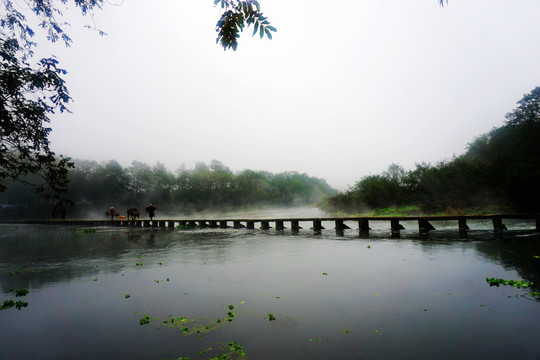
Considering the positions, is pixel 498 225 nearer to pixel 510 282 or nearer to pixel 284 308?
pixel 510 282

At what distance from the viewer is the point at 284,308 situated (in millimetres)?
6219

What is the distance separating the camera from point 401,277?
8094mm

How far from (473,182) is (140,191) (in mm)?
77114

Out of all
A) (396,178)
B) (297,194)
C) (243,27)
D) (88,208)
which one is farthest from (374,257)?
(297,194)

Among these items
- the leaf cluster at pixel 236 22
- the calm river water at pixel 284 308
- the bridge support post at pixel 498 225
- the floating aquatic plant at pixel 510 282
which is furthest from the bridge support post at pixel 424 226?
the leaf cluster at pixel 236 22

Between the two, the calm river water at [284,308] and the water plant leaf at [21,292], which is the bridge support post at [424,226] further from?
the water plant leaf at [21,292]

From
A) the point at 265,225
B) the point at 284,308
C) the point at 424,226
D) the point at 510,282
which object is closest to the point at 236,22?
the point at 284,308

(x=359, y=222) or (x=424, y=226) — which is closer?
(x=424, y=226)

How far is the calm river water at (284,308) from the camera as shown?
15.0ft

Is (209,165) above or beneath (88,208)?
above

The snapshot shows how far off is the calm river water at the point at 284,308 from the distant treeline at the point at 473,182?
17.0m

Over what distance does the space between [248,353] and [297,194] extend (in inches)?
6076

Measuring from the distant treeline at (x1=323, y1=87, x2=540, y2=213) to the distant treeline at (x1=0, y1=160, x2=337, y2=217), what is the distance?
1108 inches

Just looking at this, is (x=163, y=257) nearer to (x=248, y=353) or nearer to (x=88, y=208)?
(x=248, y=353)
